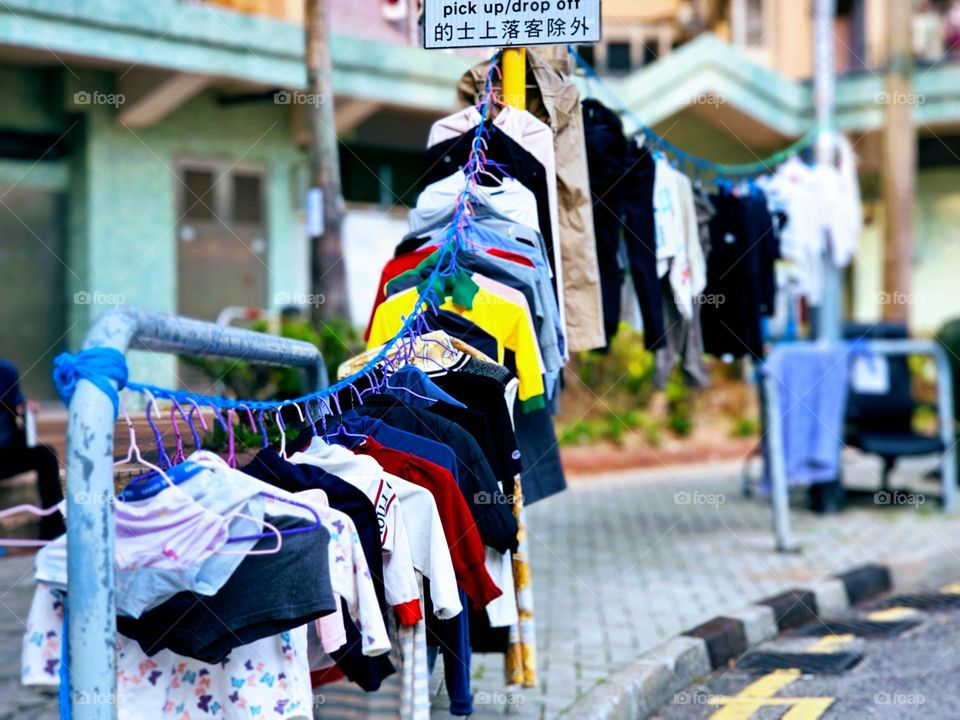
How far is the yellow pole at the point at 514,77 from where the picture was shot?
5.12m

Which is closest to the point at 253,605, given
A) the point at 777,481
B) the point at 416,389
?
the point at 416,389

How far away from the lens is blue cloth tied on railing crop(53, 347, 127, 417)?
2.40 meters

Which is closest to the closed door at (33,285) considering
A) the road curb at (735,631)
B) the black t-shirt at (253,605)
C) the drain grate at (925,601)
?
the road curb at (735,631)

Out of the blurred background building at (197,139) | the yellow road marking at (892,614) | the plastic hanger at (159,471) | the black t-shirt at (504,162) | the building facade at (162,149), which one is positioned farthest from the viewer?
the blurred background building at (197,139)

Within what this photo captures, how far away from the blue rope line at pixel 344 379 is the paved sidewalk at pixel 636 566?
158 cm

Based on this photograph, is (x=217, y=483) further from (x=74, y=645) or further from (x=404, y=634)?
(x=404, y=634)

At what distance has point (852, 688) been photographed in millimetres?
5316

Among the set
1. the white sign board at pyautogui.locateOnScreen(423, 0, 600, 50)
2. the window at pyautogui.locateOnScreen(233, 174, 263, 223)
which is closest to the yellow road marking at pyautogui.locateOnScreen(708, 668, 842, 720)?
the white sign board at pyautogui.locateOnScreen(423, 0, 600, 50)

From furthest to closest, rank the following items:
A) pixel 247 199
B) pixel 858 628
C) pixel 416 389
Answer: pixel 247 199, pixel 858 628, pixel 416 389

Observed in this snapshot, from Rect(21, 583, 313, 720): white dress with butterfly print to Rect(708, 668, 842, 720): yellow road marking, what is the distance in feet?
8.46

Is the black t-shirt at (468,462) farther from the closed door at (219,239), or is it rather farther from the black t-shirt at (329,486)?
the closed door at (219,239)

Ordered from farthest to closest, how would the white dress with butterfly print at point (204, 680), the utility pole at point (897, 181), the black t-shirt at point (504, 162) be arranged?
the utility pole at point (897, 181) < the black t-shirt at point (504, 162) < the white dress with butterfly print at point (204, 680)

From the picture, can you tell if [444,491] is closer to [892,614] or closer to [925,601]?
[892,614]

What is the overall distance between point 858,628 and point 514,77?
145 inches
